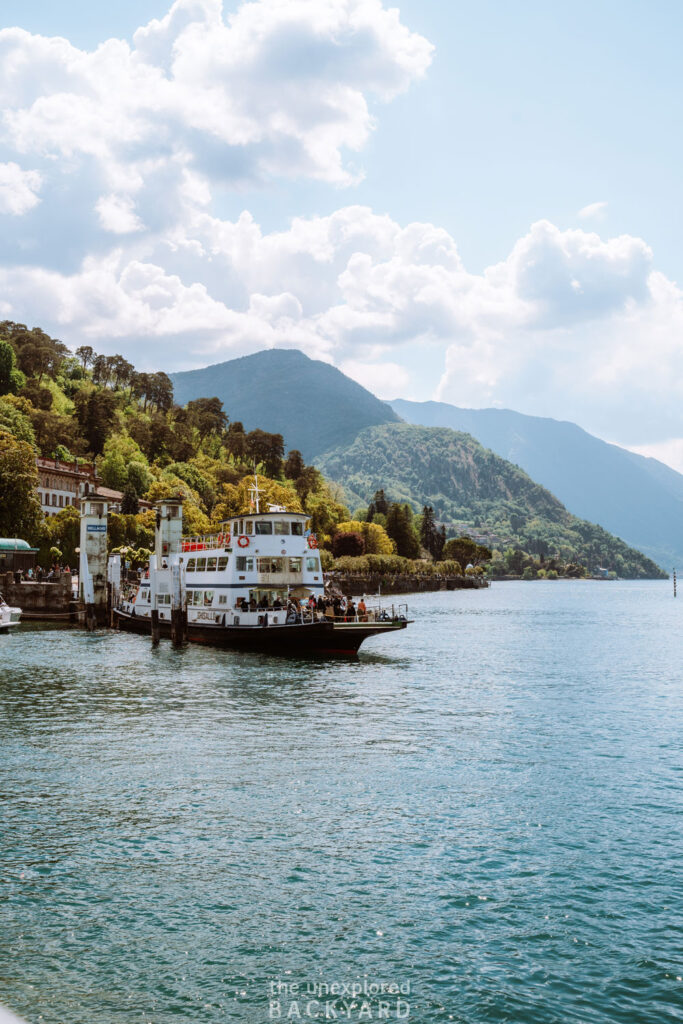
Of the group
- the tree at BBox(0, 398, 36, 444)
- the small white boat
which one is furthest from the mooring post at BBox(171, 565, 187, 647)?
the tree at BBox(0, 398, 36, 444)

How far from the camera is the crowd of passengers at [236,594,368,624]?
193 feet

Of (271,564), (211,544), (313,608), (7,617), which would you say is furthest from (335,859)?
(7,617)

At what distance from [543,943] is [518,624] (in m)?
90.9

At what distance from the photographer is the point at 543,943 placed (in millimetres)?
15594

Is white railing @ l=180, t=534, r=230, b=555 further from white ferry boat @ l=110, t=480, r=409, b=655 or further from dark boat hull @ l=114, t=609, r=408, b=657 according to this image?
dark boat hull @ l=114, t=609, r=408, b=657

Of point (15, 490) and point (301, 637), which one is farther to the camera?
point (15, 490)

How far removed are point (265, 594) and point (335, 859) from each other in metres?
44.3

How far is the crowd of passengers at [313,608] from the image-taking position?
Result: 5869 cm

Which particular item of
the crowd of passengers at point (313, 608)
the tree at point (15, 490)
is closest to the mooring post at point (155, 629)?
the crowd of passengers at point (313, 608)

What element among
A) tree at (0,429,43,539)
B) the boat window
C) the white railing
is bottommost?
the boat window

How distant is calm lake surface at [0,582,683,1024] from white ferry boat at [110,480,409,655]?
1647 centimetres

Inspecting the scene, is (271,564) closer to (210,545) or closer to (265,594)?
(265,594)

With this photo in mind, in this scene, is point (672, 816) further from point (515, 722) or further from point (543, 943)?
point (515, 722)

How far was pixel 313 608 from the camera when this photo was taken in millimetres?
60250
